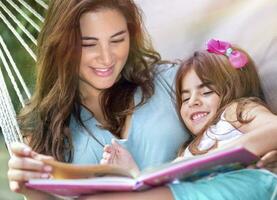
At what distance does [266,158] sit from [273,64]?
0.23 m

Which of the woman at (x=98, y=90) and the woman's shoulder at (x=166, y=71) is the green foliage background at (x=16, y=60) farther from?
the woman's shoulder at (x=166, y=71)

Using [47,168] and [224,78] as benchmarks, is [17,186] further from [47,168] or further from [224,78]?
[224,78]

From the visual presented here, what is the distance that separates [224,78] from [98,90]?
25 centimetres

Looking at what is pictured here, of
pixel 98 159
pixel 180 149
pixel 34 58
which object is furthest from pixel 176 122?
pixel 34 58

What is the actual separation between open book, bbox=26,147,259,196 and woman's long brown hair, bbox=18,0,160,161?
0.84ft

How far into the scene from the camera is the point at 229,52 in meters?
1.07

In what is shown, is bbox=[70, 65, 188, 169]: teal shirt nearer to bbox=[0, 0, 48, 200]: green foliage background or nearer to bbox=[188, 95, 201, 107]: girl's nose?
bbox=[188, 95, 201, 107]: girl's nose

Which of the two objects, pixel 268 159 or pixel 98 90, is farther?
pixel 98 90

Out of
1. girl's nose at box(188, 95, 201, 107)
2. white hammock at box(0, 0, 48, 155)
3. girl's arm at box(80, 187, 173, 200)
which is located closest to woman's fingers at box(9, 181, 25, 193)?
girl's arm at box(80, 187, 173, 200)

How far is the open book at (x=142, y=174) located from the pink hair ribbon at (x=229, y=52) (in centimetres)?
26

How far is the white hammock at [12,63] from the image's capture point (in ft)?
3.83

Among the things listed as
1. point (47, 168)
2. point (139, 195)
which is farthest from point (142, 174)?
point (47, 168)

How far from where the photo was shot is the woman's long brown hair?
1.06m

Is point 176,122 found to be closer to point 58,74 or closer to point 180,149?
point 180,149
